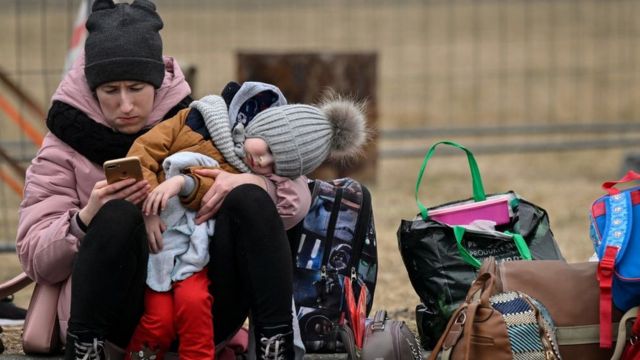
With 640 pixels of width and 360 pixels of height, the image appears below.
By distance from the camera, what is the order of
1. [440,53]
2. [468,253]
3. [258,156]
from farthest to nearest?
[440,53] → [468,253] → [258,156]

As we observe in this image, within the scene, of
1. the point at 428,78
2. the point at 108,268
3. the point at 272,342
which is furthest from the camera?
the point at 428,78

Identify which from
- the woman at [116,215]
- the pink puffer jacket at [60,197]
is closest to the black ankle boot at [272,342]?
the woman at [116,215]

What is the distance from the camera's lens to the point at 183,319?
3.37 m

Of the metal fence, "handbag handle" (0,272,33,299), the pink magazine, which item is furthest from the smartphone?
the metal fence

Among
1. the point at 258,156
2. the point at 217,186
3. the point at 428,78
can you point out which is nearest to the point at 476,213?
the point at 258,156

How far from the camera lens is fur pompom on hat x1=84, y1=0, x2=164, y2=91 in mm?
3572

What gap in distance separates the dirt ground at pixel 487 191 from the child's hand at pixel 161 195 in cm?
127

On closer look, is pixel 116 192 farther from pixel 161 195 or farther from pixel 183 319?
pixel 183 319

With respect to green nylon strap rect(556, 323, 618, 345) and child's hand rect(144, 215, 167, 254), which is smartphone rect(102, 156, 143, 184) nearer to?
child's hand rect(144, 215, 167, 254)

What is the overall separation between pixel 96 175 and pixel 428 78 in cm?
897

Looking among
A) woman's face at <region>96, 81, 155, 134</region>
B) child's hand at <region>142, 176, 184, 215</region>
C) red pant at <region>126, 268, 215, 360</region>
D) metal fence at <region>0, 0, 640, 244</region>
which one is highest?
metal fence at <region>0, 0, 640, 244</region>

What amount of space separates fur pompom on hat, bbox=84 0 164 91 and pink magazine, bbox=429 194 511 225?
1.05m

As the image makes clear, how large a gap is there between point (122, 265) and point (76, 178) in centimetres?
47

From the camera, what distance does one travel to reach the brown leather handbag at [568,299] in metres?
3.65
